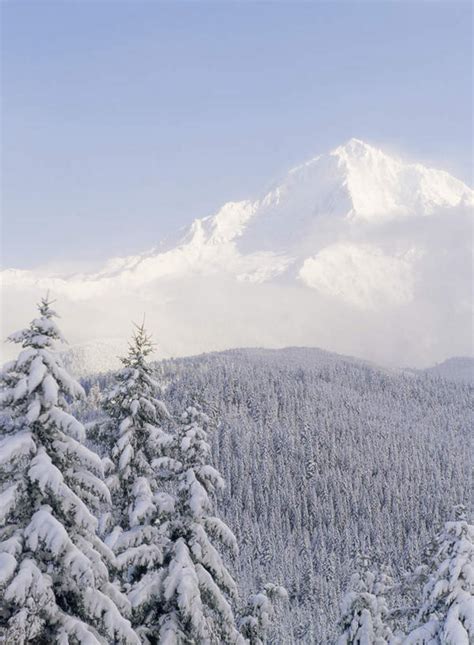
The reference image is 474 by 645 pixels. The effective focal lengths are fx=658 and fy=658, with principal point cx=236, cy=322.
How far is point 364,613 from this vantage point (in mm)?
26828

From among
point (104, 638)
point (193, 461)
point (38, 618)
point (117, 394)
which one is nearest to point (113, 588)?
point (104, 638)

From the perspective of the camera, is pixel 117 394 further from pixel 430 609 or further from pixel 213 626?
pixel 430 609

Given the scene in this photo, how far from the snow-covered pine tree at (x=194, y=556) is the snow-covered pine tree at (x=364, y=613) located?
8.01 metres

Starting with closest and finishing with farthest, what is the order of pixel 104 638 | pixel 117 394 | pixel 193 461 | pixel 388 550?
pixel 104 638, pixel 193 461, pixel 117 394, pixel 388 550

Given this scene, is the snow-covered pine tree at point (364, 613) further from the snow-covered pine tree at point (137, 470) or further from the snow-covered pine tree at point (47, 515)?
the snow-covered pine tree at point (47, 515)

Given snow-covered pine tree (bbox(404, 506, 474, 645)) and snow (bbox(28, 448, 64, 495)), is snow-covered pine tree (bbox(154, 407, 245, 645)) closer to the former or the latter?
snow (bbox(28, 448, 64, 495))

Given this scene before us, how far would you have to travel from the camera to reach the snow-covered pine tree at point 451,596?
1641 cm

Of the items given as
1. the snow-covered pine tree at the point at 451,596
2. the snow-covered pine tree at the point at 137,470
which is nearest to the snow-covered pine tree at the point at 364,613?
the snow-covered pine tree at the point at 451,596

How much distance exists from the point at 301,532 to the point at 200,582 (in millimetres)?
183231

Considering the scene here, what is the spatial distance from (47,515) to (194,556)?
245 inches

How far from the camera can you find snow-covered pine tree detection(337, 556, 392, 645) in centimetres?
2659

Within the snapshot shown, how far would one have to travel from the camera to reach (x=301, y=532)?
635 ft

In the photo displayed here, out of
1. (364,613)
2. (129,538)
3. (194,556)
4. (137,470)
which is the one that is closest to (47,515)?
(129,538)

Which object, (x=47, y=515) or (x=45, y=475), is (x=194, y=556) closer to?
(x=47, y=515)
